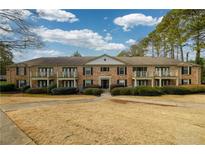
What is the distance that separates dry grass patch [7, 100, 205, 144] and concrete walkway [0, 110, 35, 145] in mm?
145

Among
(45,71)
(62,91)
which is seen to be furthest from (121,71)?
(45,71)

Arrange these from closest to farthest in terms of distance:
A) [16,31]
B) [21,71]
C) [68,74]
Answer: [16,31] < [21,71] < [68,74]

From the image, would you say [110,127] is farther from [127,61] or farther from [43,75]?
[127,61]

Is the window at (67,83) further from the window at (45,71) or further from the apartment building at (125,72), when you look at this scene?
the window at (45,71)

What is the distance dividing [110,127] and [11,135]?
8.91ft

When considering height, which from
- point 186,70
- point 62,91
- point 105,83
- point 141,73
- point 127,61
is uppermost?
point 127,61

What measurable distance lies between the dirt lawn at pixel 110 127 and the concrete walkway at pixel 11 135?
14 centimetres

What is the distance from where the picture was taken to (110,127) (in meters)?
4.95

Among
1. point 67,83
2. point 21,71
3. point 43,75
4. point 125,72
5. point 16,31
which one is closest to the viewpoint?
point 16,31

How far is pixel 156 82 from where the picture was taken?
15594 millimetres

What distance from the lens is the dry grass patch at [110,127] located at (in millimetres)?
4270

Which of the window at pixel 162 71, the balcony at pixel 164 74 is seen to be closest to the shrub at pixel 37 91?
the balcony at pixel 164 74
